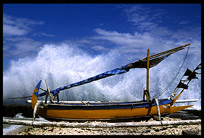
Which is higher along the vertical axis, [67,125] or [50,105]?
[50,105]

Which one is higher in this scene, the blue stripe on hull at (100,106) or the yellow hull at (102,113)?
the blue stripe on hull at (100,106)

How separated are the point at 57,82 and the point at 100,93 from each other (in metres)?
7.55

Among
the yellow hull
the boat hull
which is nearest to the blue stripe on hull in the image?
the boat hull

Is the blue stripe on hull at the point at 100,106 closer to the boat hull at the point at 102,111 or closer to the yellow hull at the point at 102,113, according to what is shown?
the boat hull at the point at 102,111

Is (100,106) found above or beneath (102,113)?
above

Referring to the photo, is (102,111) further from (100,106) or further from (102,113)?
(100,106)

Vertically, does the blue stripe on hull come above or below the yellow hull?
above

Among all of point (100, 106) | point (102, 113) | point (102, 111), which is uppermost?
point (100, 106)

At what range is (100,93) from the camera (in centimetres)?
2953

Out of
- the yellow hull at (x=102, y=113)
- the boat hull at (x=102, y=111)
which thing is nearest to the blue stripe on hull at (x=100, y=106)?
the boat hull at (x=102, y=111)

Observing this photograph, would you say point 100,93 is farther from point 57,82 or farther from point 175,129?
Result: point 175,129

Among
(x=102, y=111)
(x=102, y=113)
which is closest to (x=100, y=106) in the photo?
(x=102, y=111)

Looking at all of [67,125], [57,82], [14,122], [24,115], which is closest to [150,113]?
[67,125]

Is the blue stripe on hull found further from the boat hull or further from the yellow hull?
the yellow hull
